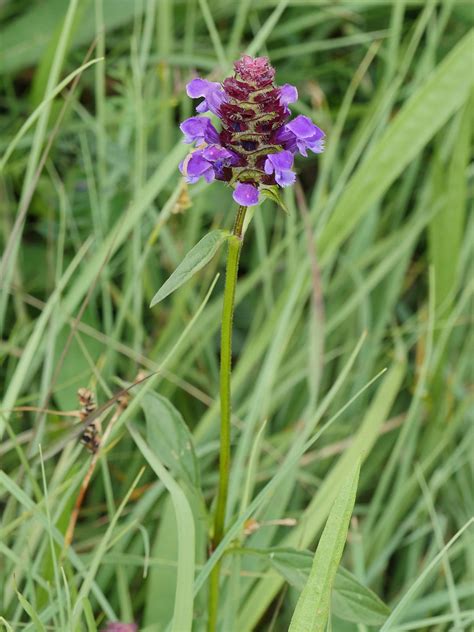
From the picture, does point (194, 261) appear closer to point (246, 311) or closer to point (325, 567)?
point (325, 567)

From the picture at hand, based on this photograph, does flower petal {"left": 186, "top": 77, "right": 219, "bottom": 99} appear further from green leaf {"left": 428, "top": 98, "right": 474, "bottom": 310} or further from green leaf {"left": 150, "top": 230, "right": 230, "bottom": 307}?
green leaf {"left": 428, "top": 98, "right": 474, "bottom": 310}

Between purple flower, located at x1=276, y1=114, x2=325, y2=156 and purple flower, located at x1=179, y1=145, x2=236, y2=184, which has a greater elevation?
purple flower, located at x1=276, y1=114, x2=325, y2=156

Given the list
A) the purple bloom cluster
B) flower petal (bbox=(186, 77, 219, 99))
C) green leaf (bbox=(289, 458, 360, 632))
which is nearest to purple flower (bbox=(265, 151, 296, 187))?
the purple bloom cluster

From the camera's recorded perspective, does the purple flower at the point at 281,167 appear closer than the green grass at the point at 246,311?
Yes

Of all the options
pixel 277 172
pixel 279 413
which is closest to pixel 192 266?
pixel 277 172

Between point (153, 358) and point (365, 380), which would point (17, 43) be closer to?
point (153, 358)

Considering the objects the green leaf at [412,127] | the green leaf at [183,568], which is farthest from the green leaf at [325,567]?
the green leaf at [412,127]

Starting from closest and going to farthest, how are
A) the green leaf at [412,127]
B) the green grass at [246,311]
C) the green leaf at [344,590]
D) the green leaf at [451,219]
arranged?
the green leaf at [344,590], the green grass at [246,311], the green leaf at [412,127], the green leaf at [451,219]

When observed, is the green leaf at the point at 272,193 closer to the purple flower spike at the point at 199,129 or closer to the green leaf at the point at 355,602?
the purple flower spike at the point at 199,129
